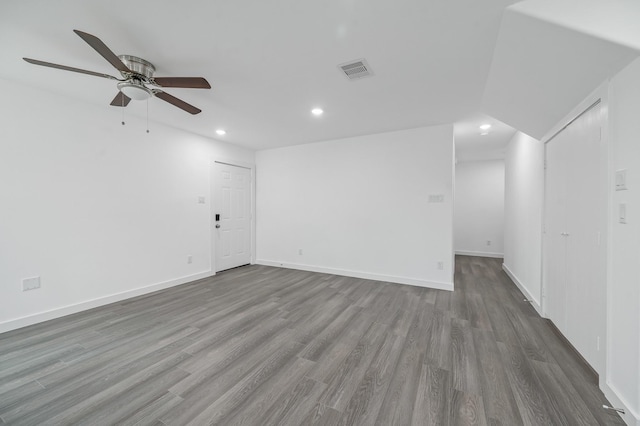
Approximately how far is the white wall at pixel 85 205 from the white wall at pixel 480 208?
681 centimetres

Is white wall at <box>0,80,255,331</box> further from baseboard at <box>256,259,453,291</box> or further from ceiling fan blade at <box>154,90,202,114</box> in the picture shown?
baseboard at <box>256,259,453,291</box>

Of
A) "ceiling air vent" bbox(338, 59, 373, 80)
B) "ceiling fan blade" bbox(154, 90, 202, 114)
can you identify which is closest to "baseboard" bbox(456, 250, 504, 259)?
"ceiling air vent" bbox(338, 59, 373, 80)

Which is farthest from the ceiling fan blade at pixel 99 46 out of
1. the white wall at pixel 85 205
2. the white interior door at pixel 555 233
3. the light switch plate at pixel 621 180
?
the white interior door at pixel 555 233

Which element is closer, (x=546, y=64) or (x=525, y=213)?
(x=546, y=64)

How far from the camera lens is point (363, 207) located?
455cm

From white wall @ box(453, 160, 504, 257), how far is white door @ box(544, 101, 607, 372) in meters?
4.04

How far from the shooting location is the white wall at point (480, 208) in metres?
6.46

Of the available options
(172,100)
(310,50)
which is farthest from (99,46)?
(310,50)

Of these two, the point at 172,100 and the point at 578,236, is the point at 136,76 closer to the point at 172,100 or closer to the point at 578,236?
the point at 172,100

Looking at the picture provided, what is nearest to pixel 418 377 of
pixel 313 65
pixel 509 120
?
pixel 313 65

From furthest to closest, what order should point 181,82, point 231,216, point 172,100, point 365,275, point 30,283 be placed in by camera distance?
point 231,216 < point 365,275 < point 30,283 < point 172,100 < point 181,82

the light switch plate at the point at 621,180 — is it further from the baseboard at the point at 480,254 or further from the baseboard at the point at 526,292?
the baseboard at the point at 480,254

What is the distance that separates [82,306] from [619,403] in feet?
16.7

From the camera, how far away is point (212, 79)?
8.24ft
